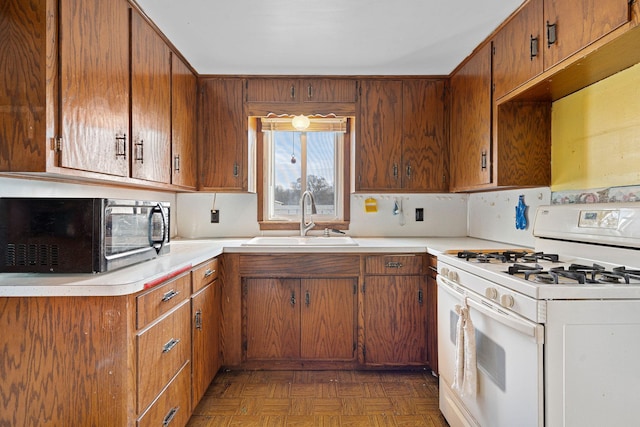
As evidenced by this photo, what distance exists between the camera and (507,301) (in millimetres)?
1256

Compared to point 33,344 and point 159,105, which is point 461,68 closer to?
point 159,105

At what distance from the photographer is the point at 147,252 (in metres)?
1.71

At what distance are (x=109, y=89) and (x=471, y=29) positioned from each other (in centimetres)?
191

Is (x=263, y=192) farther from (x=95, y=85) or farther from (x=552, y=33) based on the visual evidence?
(x=552, y=33)

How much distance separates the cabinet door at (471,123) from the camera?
218 centimetres

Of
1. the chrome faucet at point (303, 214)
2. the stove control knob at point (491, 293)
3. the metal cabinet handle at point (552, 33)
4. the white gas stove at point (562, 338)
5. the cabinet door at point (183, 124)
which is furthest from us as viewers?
the chrome faucet at point (303, 214)

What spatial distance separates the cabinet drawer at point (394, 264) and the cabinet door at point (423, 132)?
0.62 m

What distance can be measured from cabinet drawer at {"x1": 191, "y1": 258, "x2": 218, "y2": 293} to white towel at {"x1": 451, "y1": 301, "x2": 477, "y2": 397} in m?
1.31

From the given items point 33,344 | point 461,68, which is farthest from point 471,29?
point 33,344

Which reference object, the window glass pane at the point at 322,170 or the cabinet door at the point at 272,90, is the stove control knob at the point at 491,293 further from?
the cabinet door at the point at 272,90

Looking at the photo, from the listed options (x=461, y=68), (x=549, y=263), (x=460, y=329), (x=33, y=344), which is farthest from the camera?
(x=461, y=68)

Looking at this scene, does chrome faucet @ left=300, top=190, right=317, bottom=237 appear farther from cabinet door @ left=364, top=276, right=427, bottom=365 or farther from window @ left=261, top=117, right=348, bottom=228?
cabinet door @ left=364, top=276, right=427, bottom=365

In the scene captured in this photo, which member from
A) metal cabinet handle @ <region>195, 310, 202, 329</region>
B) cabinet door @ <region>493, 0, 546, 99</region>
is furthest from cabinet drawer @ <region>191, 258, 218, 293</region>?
cabinet door @ <region>493, 0, 546, 99</region>

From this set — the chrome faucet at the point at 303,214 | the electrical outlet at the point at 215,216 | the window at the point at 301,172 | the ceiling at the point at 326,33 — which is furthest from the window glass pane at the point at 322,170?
the electrical outlet at the point at 215,216
